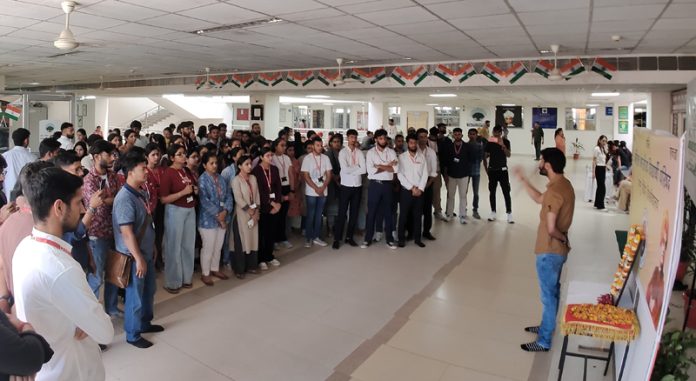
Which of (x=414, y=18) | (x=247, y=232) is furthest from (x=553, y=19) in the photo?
(x=247, y=232)

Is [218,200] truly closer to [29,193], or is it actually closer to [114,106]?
[29,193]

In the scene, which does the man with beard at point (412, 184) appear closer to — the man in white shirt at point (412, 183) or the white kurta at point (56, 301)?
the man in white shirt at point (412, 183)

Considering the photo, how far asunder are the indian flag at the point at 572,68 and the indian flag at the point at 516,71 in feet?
2.28

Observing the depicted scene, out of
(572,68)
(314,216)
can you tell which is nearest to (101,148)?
(314,216)

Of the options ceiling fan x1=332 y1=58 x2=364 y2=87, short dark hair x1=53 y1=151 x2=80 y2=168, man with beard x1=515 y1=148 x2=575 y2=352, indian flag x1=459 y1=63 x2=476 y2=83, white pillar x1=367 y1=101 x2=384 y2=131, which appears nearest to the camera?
man with beard x1=515 y1=148 x2=575 y2=352

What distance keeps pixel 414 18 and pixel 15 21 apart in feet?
18.0

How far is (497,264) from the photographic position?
5.76m

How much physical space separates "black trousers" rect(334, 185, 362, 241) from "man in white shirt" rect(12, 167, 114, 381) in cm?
471

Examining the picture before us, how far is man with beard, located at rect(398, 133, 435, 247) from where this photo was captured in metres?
6.38

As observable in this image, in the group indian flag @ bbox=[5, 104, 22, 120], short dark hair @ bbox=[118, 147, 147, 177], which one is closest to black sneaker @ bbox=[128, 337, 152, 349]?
short dark hair @ bbox=[118, 147, 147, 177]

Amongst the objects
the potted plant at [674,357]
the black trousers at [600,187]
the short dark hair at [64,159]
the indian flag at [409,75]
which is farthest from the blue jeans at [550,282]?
the indian flag at [409,75]

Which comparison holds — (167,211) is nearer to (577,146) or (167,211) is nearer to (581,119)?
(577,146)

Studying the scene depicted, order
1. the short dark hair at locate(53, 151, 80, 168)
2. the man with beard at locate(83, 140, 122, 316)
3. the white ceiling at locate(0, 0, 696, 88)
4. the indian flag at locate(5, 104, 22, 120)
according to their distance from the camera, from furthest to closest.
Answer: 1. the indian flag at locate(5, 104, 22, 120)
2. the white ceiling at locate(0, 0, 696, 88)
3. the man with beard at locate(83, 140, 122, 316)
4. the short dark hair at locate(53, 151, 80, 168)

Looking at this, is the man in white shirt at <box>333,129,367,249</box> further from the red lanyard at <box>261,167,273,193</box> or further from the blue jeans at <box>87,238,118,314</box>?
the blue jeans at <box>87,238,118,314</box>
